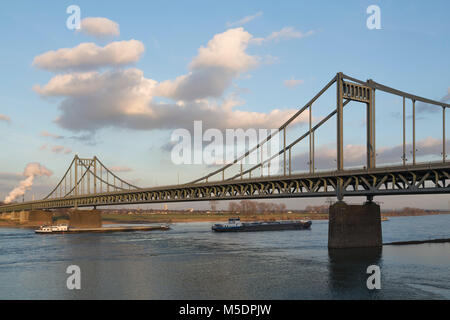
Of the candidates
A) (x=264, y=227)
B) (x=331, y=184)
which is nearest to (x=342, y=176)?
(x=331, y=184)

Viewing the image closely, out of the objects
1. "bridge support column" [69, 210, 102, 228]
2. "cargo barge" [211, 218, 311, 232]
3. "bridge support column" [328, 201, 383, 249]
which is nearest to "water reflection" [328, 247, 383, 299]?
"bridge support column" [328, 201, 383, 249]

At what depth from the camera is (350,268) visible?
135 feet

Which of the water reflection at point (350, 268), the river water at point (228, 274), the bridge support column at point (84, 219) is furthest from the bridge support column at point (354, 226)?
the bridge support column at point (84, 219)

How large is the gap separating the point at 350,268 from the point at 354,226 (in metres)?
15.5

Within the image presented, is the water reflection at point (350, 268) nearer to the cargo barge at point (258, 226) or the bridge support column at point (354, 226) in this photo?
the bridge support column at point (354, 226)

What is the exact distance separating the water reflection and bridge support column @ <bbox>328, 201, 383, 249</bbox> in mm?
1048

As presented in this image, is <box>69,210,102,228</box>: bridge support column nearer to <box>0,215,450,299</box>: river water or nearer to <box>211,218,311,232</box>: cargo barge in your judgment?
<box>211,218,311,232</box>: cargo barge

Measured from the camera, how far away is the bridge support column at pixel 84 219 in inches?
4496

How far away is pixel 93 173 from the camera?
14150 cm

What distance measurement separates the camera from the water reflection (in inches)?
1286

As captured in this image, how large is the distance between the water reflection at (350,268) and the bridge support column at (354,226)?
1.05 meters

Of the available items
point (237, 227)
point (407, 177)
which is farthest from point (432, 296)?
point (237, 227)

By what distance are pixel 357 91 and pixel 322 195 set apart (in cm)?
1534
